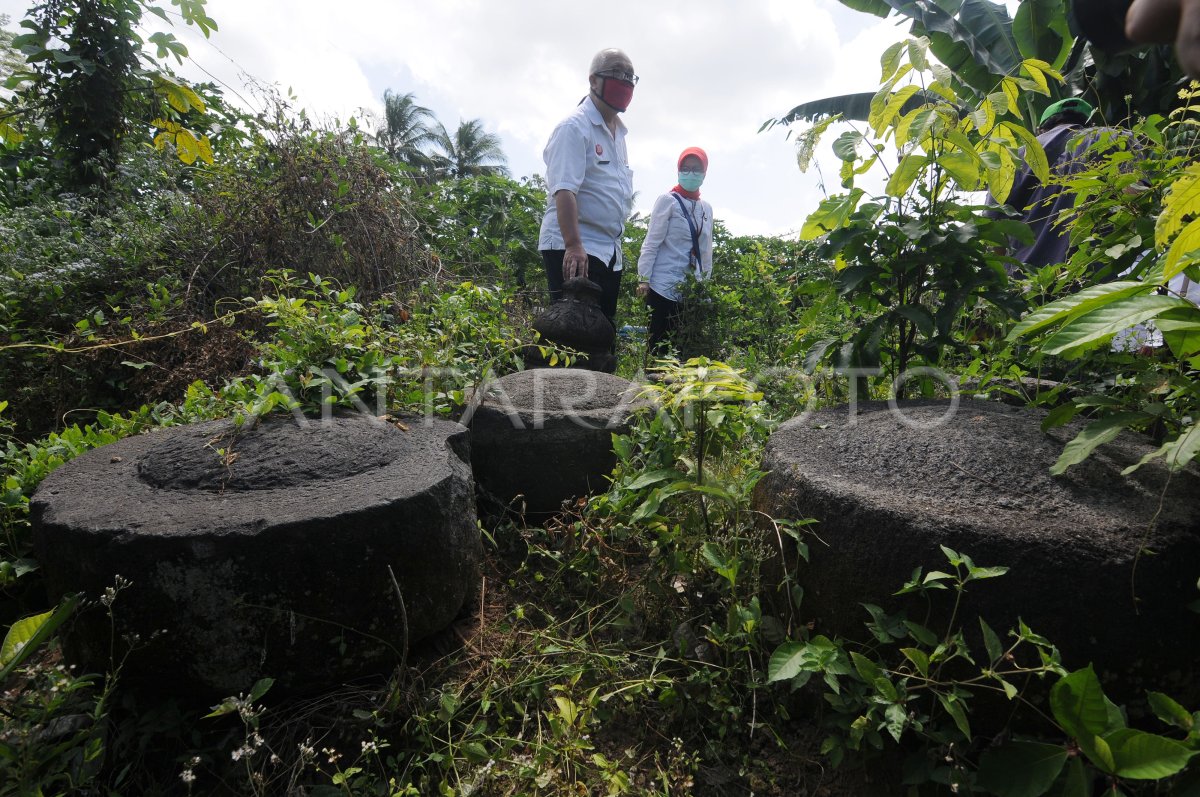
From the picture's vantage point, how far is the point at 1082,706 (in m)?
1.12

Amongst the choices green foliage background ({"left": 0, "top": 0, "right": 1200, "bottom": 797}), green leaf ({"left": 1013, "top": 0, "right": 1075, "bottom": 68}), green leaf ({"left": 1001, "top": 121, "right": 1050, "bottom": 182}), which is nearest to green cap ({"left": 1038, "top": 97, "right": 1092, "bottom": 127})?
green foliage background ({"left": 0, "top": 0, "right": 1200, "bottom": 797})

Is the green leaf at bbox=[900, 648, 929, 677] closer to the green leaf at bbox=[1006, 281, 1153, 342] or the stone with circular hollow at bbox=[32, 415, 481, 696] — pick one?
the green leaf at bbox=[1006, 281, 1153, 342]

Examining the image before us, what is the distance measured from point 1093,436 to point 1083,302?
304 mm

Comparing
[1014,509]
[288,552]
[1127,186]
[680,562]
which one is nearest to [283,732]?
[288,552]

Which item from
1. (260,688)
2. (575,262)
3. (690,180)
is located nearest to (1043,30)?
(690,180)

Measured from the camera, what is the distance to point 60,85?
4.29 metres

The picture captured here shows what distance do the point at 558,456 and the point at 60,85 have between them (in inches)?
176

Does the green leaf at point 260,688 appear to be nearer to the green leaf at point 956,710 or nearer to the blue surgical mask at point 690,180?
the green leaf at point 956,710

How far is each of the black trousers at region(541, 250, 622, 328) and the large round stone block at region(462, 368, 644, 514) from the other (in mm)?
1637

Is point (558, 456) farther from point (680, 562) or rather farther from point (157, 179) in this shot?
point (157, 179)

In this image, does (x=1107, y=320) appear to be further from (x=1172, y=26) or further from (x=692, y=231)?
(x=692, y=231)

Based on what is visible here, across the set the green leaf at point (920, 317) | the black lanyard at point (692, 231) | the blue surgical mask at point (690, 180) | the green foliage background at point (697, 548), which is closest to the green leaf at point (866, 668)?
the green foliage background at point (697, 548)

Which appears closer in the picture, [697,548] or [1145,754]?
[1145,754]

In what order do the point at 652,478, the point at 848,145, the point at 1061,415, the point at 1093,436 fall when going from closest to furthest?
the point at 1093,436, the point at 1061,415, the point at 652,478, the point at 848,145
